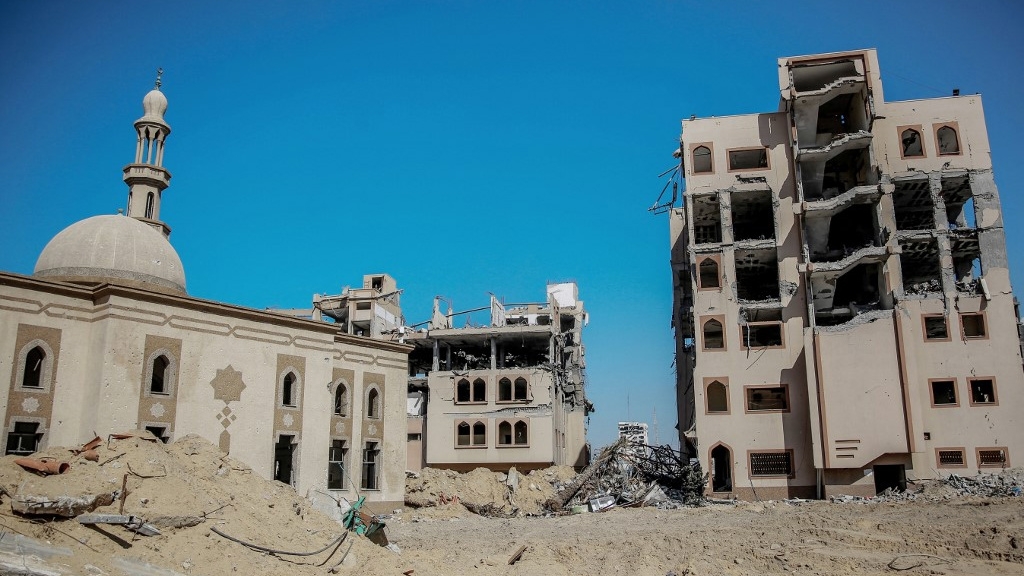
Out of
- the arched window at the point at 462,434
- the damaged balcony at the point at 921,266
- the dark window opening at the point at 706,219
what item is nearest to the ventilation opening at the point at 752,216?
the dark window opening at the point at 706,219

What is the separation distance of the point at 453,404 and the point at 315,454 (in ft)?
74.1

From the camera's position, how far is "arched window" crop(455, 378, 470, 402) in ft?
188

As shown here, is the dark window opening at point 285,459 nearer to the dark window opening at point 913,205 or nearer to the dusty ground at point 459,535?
the dusty ground at point 459,535

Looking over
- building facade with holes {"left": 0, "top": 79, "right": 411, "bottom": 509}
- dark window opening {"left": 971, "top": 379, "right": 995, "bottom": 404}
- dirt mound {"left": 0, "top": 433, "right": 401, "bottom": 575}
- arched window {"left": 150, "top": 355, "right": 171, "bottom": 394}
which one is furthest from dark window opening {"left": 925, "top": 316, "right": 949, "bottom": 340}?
arched window {"left": 150, "top": 355, "right": 171, "bottom": 394}

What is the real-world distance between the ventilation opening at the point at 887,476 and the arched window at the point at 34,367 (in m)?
35.8

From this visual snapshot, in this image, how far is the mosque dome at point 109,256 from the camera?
31.6 metres

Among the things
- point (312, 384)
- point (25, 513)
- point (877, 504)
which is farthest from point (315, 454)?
point (877, 504)

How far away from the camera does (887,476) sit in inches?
1608

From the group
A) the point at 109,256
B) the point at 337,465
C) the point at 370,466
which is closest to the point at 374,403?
the point at 370,466

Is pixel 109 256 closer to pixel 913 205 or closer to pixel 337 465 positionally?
pixel 337 465

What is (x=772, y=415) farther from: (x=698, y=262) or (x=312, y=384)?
(x=312, y=384)

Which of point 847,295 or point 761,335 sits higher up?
point 847,295

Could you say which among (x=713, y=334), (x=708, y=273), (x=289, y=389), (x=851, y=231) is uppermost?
(x=851, y=231)

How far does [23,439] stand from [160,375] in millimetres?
5116
